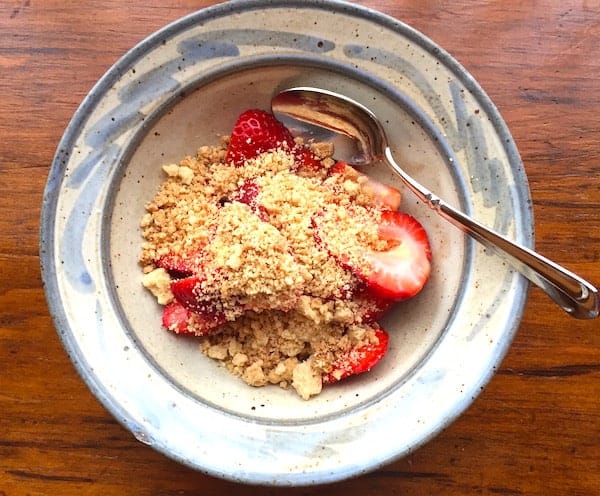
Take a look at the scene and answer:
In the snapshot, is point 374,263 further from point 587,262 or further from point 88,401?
point 88,401

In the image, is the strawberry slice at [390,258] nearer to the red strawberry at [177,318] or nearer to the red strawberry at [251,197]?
the red strawberry at [251,197]

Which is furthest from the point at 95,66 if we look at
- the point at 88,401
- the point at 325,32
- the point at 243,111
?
the point at 88,401

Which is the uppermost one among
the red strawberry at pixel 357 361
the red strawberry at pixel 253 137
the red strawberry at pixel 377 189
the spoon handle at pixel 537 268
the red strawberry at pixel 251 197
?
the red strawberry at pixel 253 137

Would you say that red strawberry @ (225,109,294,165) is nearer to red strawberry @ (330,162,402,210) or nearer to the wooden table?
red strawberry @ (330,162,402,210)

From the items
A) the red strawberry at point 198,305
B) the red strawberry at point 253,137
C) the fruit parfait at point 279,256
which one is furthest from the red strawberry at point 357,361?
the red strawberry at point 253,137

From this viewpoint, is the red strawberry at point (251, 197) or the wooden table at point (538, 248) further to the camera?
the wooden table at point (538, 248)

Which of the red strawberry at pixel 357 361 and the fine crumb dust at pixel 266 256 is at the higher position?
the fine crumb dust at pixel 266 256
